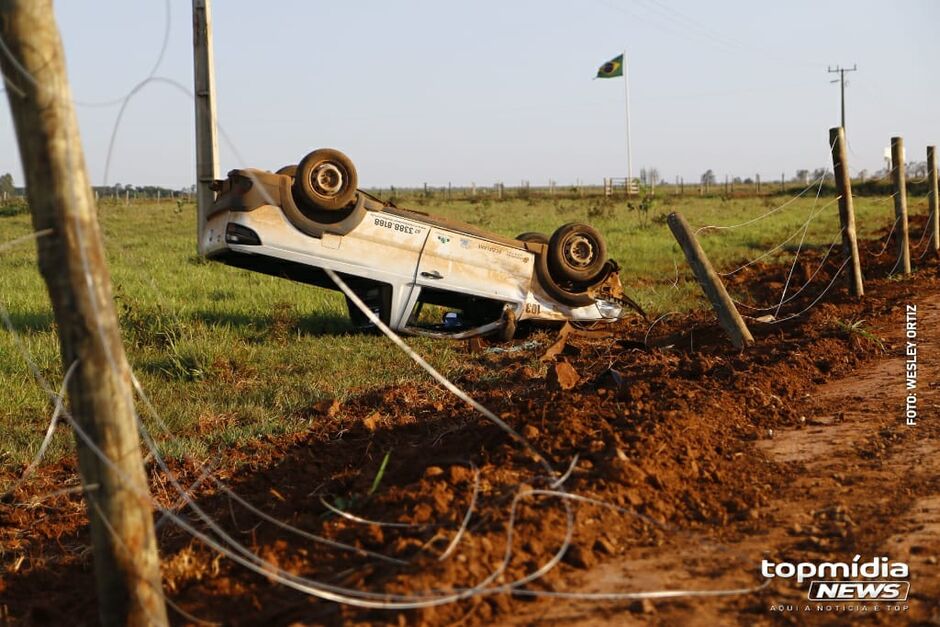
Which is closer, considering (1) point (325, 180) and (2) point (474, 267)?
(1) point (325, 180)

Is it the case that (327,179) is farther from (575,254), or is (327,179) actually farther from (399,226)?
(575,254)

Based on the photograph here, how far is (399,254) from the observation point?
9422mm

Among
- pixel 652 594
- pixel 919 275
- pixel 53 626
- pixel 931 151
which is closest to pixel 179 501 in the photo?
pixel 53 626

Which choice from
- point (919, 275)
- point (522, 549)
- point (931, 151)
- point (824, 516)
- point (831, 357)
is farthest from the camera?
point (931, 151)

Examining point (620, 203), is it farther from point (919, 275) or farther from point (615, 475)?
point (615, 475)

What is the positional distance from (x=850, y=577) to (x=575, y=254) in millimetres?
6735

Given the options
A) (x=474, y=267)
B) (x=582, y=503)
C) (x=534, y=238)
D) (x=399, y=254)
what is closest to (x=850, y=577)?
(x=582, y=503)

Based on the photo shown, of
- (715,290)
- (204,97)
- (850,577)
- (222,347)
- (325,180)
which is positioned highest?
(204,97)

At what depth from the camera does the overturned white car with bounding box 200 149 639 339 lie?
28.8ft

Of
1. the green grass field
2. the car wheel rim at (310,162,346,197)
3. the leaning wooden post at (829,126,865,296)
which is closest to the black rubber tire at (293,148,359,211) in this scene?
the car wheel rim at (310,162,346,197)

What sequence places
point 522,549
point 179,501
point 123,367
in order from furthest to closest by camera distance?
1. point 179,501
2. point 522,549
3. point 123,367

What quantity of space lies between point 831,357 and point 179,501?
4.87 metres

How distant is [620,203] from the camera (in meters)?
42.7

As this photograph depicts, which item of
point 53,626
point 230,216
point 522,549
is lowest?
point 53,626
